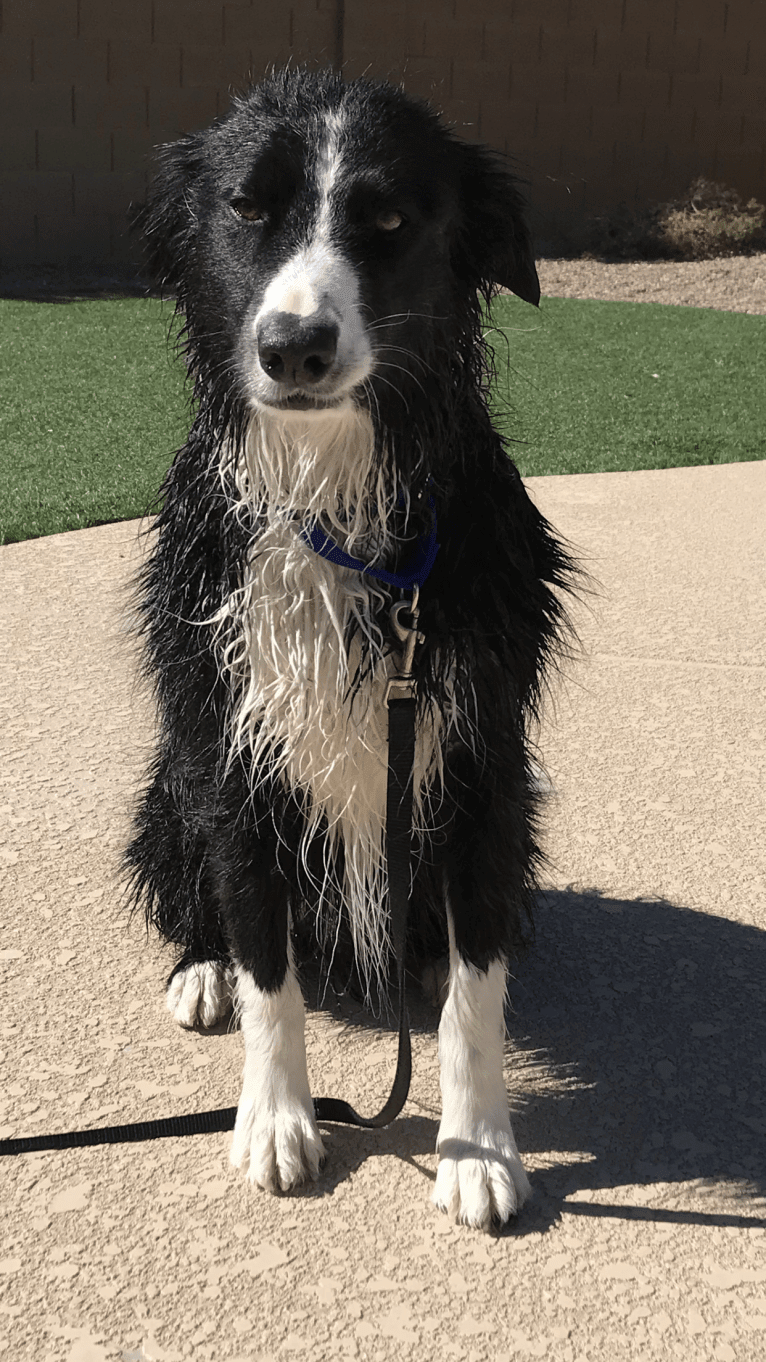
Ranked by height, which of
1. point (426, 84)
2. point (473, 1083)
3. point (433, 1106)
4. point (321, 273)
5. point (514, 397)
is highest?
point (426, 84)

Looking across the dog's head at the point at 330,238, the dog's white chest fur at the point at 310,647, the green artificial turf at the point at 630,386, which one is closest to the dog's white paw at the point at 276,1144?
the dog's white chest fur at the point at 310,647

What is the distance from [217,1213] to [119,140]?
698 inches

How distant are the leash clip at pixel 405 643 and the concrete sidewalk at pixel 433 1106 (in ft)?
3.18

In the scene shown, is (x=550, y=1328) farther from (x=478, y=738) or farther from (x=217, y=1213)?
(x=478, y=738)

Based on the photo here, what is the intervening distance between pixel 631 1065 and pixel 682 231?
1713cm

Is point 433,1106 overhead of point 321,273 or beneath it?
beneath

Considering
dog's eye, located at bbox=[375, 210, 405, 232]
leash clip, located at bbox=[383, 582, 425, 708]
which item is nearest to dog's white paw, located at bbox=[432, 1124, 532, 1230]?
leash clip, located at bbox=[383, 582, 425, 708]

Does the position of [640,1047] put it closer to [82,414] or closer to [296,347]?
[296,347]

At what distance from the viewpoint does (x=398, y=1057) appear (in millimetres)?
2518

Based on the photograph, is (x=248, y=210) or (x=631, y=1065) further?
(x=631, y=1065)

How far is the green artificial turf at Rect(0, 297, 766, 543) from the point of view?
775cm

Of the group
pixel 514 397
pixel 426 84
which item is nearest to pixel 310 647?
pixel 514 397

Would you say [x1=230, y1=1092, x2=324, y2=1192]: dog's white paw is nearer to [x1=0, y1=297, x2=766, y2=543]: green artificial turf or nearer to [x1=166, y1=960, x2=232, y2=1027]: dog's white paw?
[x1=166, y1=960, x2=232, y2=1027]: dog's white paw

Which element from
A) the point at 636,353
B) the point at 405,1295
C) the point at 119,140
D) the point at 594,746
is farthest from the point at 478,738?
the point at 119,140
